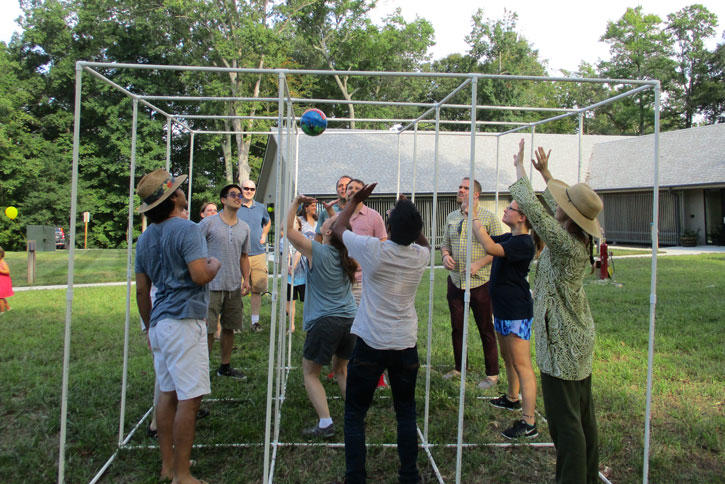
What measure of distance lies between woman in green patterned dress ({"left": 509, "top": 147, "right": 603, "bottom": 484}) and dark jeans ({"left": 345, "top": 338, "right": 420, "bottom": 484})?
812 millimetres

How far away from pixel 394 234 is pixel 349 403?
1076 millimetres

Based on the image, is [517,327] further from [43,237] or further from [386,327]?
[43,237]

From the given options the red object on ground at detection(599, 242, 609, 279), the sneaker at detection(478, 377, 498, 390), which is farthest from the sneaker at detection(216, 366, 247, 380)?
the red object on ground at detection(599, 242, 609, 279)

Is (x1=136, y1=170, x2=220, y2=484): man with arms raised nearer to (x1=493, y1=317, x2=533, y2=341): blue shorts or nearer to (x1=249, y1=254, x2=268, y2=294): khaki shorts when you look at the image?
(x1=493, y1=317, x2=533, y2=341): blue shorts

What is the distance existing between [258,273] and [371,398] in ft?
15.4

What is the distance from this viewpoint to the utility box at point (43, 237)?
66.1 feet

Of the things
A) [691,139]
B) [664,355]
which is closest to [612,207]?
[691,139]

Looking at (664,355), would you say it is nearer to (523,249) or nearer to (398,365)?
(523,249)

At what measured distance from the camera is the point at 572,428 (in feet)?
9.04

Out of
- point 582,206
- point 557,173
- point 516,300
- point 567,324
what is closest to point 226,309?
point 516,300

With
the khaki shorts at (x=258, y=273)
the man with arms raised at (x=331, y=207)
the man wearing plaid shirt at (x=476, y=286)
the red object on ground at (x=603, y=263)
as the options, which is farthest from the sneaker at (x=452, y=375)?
the red object on ground at (x=603, y=263)

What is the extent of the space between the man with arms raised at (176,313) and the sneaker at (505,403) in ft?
9.26

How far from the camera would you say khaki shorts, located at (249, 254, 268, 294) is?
7344mm

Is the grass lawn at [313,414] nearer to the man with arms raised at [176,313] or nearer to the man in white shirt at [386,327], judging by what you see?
the man with arms raised at [176,313]
